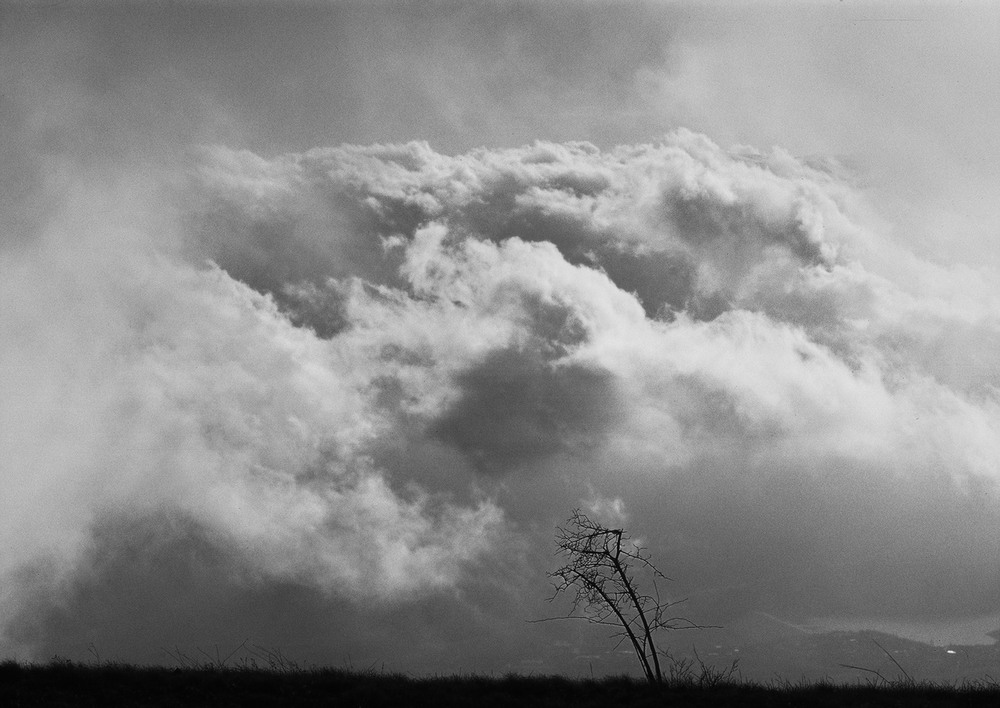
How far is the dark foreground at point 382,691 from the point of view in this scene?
2216 cm

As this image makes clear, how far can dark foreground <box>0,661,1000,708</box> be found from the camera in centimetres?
2216

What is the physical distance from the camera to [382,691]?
22656 mm

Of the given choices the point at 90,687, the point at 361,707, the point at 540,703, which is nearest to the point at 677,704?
the point at 540,703

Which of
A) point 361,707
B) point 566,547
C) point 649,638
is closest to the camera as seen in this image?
point 361,707

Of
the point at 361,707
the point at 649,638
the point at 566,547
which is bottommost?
the point at 361,707

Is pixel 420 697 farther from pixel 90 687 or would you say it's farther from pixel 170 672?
pixel 90 687

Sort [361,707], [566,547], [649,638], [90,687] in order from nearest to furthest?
[361,707], [90,687], [649,638], [566,547]

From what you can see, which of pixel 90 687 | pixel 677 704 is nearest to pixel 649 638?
pixel 677 704

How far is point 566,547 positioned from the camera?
27203mm

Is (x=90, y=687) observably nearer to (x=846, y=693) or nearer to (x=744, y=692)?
(x=744, y=692)

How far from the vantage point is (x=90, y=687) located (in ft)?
76.1

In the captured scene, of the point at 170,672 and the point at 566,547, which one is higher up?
the point at 566,547

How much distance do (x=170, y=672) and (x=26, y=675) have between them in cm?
419

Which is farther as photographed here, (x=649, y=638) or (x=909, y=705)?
(x=649, y=638)
